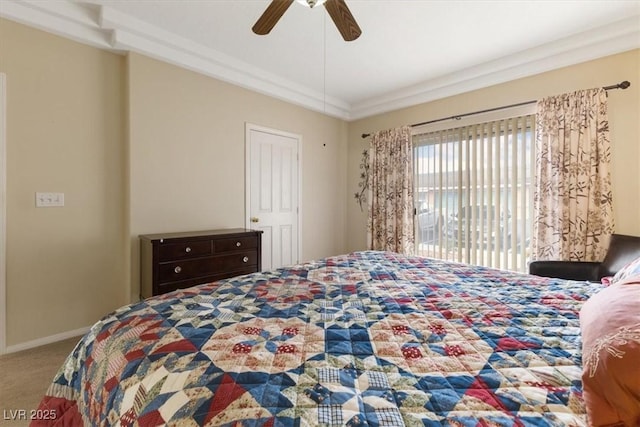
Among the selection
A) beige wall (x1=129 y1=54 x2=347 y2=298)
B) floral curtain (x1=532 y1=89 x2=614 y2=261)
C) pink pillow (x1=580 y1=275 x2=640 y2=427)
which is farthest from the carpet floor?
floral curtain (x1=532 y1=89 x2=614 y2=261)

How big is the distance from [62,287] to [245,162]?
2.05 meters

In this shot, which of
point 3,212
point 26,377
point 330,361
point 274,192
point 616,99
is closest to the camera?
point 330,361

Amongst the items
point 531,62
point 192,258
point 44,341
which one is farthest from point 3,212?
point 531,62

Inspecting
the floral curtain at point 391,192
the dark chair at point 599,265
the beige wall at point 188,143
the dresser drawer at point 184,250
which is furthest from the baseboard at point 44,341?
the dark chair at point 599,265

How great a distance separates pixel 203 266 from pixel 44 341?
52.9 inches

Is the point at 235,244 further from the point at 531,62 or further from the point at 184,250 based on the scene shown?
the point at 531,62

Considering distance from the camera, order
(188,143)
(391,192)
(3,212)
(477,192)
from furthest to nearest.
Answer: (391,192) → (477,192) → (188,143) → (3,212)

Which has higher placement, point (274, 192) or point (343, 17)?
point (343, 17)

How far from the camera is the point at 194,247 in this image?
2686 mm

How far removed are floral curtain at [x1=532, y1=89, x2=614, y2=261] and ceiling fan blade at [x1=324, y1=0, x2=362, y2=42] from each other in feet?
7.28

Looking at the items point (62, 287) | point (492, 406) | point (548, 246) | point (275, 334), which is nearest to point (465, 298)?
point (492, 406)

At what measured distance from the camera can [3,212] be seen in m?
2.25

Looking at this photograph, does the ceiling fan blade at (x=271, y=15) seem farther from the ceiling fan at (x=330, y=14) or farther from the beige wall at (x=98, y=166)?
the beige wall at (x=98, y=166)

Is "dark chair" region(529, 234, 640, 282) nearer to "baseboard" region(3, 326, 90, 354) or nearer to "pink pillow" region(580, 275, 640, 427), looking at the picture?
"pink pillow" region(580, 275, 640, 427)
